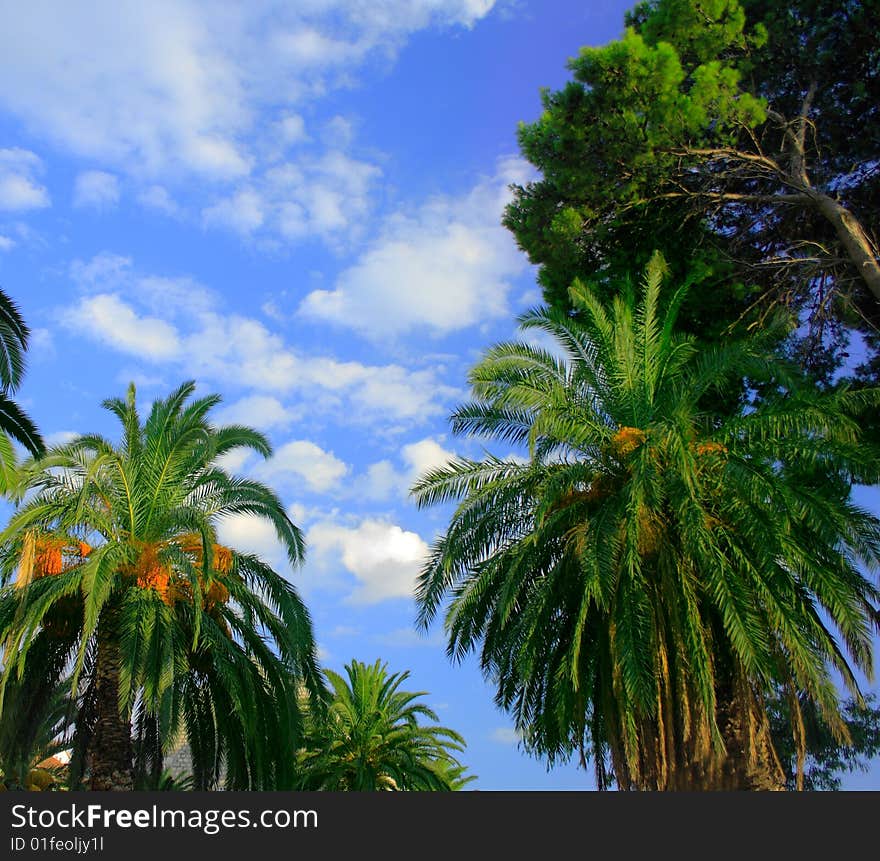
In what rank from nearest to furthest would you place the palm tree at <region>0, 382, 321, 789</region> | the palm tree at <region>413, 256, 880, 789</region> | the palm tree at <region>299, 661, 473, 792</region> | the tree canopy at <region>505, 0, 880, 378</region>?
1. the palm tree at <region>413, 256, 880, 789</region>
2. the palm tree at <region>0, 382, 321, 789</region>
3. the tree canopy at <region>505, 0, 880, 378</region>
4. the palm tree at <region>299, 661, 473, 792</region>

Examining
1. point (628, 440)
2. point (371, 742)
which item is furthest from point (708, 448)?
point (371, 742)

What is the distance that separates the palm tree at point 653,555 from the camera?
13.4 metres

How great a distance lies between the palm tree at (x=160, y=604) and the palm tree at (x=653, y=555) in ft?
11.2

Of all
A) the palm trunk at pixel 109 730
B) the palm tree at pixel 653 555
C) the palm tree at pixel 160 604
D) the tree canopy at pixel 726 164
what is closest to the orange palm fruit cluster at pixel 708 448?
the palm tree at pixel 653 555

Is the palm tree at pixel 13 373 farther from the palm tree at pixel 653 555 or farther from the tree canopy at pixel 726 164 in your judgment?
the tree canopy at pixel 726 164

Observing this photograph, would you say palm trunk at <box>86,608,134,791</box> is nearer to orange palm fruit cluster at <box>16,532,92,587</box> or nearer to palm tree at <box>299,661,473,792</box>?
orange palm fruit cluster at <box>16,532,92,587</box>

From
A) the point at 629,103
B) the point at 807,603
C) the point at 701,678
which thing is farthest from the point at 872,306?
the point at 701,678

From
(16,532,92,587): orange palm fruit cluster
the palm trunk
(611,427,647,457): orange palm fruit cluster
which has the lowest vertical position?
the palm trunk

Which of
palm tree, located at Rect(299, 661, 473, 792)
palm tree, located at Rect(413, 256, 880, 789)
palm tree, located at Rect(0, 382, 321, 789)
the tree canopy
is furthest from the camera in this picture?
palm tree, located at Rect(299, 661, 473, 792)

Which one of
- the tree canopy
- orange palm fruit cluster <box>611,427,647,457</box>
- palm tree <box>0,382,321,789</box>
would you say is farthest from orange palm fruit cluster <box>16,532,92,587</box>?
the tree canopy

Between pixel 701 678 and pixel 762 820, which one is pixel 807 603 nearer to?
pixel 701 678

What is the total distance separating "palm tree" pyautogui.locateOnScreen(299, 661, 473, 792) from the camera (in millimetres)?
28375

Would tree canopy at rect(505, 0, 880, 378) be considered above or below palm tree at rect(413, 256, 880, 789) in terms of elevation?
above

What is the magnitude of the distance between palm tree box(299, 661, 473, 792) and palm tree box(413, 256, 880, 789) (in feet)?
45.1
